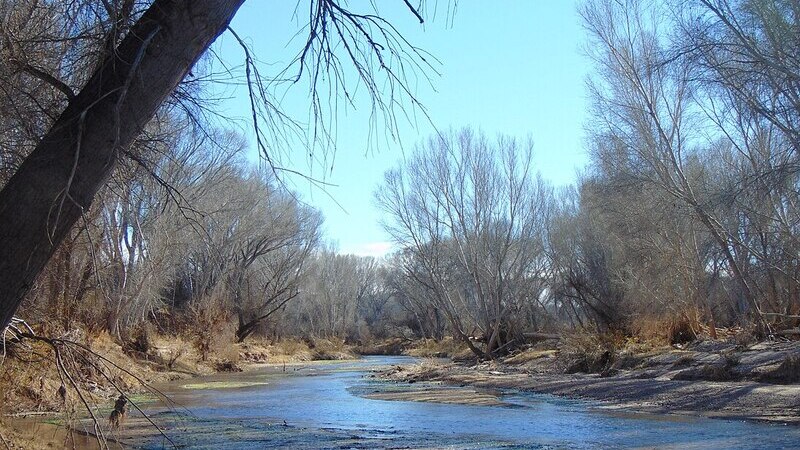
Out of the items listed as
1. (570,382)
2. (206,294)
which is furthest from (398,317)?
(570,382)

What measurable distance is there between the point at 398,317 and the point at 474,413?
219ft

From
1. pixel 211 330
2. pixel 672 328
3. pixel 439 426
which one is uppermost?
pixel 211 330

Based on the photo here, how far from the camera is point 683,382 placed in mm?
15734

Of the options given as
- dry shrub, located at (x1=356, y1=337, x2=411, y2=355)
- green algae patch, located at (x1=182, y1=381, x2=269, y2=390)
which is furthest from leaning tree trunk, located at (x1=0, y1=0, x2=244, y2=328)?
dry shrub, located at (x1=356, y1=337, x2=411, y2=355)

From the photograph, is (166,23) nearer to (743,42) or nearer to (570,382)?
(743,42)

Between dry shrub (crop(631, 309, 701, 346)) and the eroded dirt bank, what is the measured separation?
2.35 meters

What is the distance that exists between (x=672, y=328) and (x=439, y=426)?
45.4ft

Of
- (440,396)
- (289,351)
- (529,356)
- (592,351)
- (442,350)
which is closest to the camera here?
(440,396)

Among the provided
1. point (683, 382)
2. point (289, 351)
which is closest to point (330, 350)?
point (289, 351)

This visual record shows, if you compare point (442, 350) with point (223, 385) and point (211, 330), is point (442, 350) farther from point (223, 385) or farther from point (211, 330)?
point (223, 385)

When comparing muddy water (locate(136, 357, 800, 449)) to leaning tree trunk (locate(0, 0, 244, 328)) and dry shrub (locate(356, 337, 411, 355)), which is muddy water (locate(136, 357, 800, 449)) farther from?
dry shrub (locate(356, 337, 411, 355))

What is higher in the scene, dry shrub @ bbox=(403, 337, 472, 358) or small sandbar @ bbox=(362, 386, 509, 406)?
dry shrub @ bbox=(403, 337, 472, 358)

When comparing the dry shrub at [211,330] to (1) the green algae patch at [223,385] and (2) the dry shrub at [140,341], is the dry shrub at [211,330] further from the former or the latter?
(1) the green algae patch at [223,385]

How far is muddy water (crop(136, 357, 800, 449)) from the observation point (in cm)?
977
